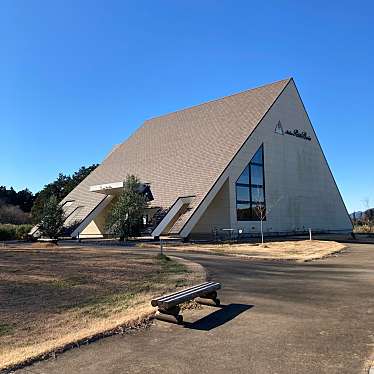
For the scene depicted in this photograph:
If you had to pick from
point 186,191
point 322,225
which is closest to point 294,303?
point 186,191

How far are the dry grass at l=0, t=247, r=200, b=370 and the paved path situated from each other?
2.14 feet

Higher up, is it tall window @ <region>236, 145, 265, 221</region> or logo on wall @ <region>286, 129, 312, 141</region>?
logo on wall @ <region>286, 129, 312, 141</region>

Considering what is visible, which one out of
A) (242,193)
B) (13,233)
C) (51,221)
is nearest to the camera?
(242,193)

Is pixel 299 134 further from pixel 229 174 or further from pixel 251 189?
pixel 229 174

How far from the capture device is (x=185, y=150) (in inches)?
1757

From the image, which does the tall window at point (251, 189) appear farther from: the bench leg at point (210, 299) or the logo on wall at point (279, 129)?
the bench leg at point (210, 299)

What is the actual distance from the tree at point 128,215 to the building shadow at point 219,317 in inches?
1150

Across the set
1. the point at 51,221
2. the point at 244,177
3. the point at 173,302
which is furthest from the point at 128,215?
the point at 173,302

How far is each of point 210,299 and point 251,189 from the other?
3302 centimetres

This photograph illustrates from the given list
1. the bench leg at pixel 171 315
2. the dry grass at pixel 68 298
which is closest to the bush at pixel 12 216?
the dry grass at pixel 68 298

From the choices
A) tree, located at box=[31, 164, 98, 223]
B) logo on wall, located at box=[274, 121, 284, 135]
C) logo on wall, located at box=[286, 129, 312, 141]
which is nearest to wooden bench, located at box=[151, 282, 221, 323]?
logo on wall, located at box=[274, 121, 284, 135]

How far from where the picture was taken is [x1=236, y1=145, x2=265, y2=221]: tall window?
134 ft

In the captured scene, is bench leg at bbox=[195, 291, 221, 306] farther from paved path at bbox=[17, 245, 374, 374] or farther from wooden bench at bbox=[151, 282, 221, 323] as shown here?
Answer: wooden bench at bbox=[151, 282, 221, 323]

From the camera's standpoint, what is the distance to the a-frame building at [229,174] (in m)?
39.0
